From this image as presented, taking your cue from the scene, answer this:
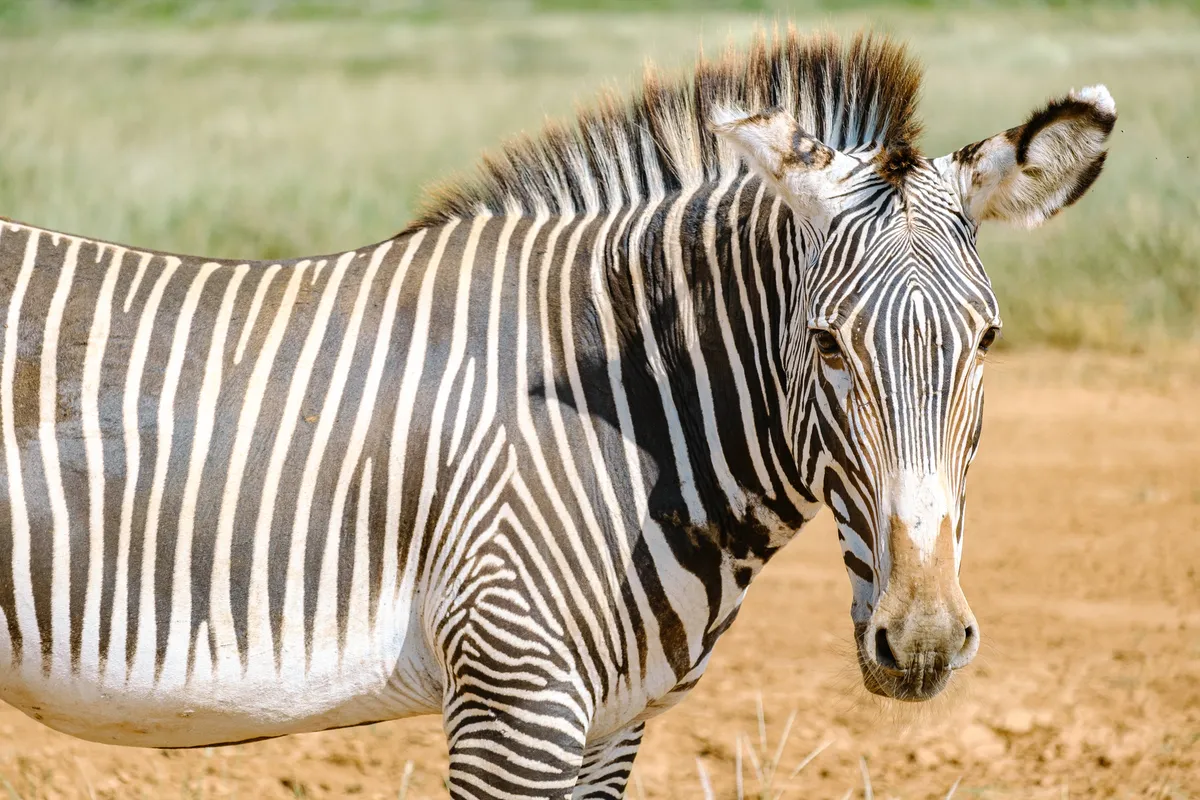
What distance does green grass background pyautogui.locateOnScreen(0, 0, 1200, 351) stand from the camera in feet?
42.6

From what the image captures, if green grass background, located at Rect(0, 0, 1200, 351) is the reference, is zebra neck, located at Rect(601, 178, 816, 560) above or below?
below

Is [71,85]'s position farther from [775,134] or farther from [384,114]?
[775,134]

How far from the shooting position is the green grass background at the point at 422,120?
12984 millimetres

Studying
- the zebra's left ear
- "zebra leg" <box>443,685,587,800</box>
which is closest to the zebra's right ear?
the zebra's left ear

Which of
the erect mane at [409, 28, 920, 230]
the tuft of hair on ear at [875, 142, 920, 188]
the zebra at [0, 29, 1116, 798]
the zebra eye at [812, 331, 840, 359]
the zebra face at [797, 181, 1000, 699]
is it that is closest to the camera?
the zebra face at [797, 181, 1000, 699]

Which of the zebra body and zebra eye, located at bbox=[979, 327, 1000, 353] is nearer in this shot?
zebra eye, located at bbox=[979, 327, 1000, 353]

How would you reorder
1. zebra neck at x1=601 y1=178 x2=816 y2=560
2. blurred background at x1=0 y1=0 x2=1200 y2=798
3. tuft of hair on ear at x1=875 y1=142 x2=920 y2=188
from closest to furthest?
tuft of hair on ear at x1=875 y1=142 x2=920 y2=188 → zebra neck at x1=601 y1=178 x2=816 y2=560 → blurred background at x1=0 y1=0 x2=1200 y2=798

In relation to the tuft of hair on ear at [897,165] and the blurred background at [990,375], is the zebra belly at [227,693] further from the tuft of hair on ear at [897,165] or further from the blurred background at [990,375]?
the tuft of hair on ear at [897,165]

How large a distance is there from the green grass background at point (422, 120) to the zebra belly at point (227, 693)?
58.5 inches

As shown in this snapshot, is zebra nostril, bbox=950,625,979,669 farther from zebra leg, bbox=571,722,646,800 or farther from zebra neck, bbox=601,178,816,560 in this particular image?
zebra leg, bbox=571,722,646,800

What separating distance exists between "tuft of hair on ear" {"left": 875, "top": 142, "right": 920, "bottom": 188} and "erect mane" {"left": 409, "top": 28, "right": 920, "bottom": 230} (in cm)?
33

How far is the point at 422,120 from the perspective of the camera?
822 inches

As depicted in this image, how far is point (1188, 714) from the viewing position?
562 cm

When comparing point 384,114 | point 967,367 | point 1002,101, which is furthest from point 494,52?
point 967,367
